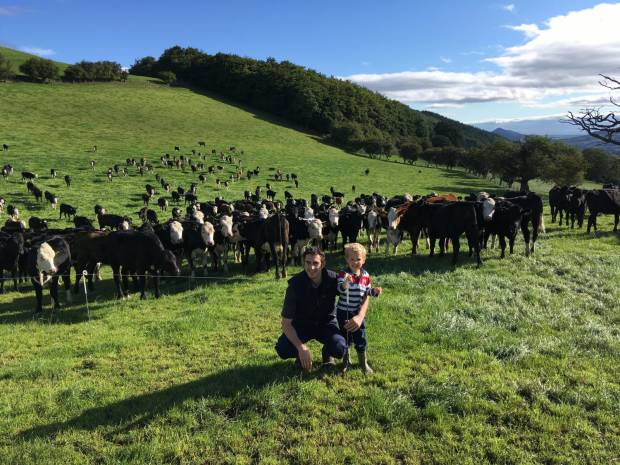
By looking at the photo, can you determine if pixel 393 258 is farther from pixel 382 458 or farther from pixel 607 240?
pixel 382 458

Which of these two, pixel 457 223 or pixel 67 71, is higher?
pixel 67 71

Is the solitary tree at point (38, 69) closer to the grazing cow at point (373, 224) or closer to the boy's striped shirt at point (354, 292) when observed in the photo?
the grazing cow at point (373, 224)

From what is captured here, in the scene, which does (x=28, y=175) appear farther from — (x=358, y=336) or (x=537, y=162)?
(x=537, y=162)

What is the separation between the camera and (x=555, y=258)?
14359mm

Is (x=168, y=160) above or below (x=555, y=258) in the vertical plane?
above

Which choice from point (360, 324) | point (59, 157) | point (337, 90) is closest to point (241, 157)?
point (59, 157)

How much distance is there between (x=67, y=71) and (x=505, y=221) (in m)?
95.7

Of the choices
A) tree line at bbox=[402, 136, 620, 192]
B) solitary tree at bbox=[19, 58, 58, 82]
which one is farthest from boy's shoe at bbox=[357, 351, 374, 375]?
solitary tree at bbox=[19, 58, 58, 82]

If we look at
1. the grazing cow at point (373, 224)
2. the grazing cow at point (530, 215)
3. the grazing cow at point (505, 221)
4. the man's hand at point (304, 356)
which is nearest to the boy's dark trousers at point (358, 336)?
the man's hand at point (304, 356)

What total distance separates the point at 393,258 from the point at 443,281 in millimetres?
3966

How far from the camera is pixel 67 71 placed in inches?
3327

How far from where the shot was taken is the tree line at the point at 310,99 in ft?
325

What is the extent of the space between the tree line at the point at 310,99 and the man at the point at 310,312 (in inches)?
3389

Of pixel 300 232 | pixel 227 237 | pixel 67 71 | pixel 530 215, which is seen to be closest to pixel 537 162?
pixel 530 215
